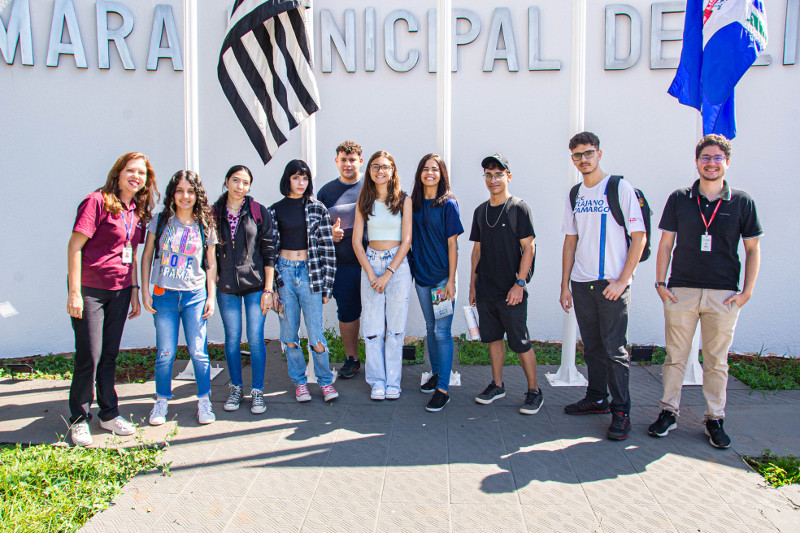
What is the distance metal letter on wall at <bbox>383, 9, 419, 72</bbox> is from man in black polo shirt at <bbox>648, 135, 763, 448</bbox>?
11.2 ft

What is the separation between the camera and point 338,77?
605cm

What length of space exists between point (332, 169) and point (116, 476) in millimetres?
3949

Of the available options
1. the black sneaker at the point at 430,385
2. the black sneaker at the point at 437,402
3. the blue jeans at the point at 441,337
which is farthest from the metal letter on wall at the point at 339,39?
the black sneaker at the point at 437,402

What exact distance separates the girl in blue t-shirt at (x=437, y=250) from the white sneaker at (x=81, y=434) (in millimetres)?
2449

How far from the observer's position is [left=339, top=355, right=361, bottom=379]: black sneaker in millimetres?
4973

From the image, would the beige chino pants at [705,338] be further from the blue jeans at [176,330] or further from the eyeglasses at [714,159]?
the blue jeans at [176,330]

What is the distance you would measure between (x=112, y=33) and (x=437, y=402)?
539cm

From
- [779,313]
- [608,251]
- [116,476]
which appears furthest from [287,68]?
[779,313]

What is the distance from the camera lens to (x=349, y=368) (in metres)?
5.00

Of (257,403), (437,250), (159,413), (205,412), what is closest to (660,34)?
(437,250)

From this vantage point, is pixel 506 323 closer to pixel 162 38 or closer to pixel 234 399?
pixel 234 399

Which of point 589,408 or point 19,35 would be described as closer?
point 589,408

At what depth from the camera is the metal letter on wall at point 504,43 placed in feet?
19.1

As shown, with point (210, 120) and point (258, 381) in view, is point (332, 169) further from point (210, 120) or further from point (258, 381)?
point (258, 381)
